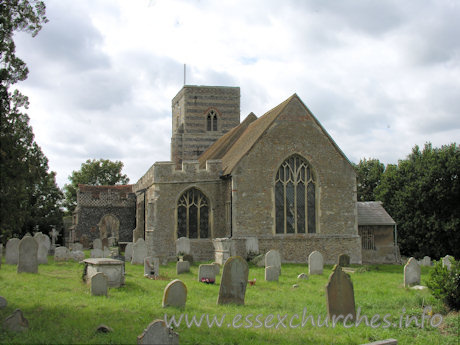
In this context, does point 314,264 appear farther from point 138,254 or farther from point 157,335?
point 157,335

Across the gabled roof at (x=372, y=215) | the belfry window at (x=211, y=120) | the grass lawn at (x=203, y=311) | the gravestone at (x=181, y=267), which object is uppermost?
the belfry window at (x=211, y=120)

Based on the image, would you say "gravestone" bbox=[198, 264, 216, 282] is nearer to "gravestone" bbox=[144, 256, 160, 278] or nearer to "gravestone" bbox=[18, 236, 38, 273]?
"gravestone" bbox=[144, 256, 160, 278]

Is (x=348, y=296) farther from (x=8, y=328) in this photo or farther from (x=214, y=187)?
(x=214, y=187)

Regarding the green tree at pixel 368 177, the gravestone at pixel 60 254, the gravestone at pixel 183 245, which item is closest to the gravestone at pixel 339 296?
the gravestone at pixel 183 245

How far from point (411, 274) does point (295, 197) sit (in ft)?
26.3

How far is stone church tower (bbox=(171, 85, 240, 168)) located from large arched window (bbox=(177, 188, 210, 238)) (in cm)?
1447

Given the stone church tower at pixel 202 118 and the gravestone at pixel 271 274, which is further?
the stone church tower at pixel 202 118

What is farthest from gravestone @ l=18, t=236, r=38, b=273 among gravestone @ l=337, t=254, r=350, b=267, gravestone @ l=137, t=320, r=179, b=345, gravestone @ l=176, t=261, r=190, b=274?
gravestone @ l=337, t=254, r=350, b=267

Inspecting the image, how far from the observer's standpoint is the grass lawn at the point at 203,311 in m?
7.96

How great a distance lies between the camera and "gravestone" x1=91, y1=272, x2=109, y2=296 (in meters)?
11.0

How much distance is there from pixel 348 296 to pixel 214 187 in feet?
43.9

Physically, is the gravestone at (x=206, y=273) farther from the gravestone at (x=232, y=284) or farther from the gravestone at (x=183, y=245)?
the gravestone at (x=183, y=245)

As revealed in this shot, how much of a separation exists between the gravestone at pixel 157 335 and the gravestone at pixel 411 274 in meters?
9.42

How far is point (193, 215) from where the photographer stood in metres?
22.2
